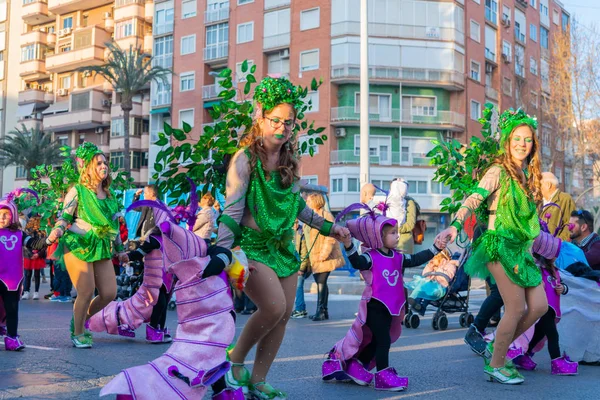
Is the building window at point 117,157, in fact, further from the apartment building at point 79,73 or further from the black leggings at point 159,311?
the black leggings at point 159,311

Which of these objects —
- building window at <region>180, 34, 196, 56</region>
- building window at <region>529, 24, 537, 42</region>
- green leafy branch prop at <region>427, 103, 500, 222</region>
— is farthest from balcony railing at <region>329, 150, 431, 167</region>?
green leafy branch prop at <region>427, 103, 500, 222</region>

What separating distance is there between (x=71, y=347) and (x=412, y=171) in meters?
41.5

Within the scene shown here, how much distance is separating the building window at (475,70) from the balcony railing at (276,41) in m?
12.3

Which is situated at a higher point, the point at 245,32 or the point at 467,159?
the point at 245,32

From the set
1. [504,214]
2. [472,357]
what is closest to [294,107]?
[504,214]

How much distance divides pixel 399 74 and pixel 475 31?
7410 millimetres

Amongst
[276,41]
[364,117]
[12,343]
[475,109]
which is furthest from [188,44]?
[12,343]

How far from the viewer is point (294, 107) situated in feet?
17.0

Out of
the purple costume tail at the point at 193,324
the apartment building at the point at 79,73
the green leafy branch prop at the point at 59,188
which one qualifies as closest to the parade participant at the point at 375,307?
the purple costume tail at the point at 193,324

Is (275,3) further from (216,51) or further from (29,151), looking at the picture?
(29,151)

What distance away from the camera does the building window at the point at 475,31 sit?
167 feet

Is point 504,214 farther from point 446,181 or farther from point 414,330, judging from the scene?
point 414,330

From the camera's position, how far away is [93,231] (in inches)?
306

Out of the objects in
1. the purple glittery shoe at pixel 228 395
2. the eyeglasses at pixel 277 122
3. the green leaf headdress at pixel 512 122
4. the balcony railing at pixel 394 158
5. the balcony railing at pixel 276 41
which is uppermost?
the balcony railing at pixel 276 41
